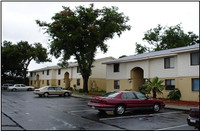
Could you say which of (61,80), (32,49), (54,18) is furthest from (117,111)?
(32,49)

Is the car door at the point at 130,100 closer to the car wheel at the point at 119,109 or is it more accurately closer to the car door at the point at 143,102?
the car door at the point at 143,102

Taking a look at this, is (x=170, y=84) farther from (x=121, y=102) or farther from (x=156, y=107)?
(x=121, y=102)

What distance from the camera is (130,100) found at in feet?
41.8

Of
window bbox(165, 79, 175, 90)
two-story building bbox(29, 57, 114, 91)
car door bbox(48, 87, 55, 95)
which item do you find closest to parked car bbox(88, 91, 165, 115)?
window bbox(165, 79, 175, 90)

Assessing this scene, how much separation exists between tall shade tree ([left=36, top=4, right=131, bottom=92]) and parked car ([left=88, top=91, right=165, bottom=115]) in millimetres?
16451

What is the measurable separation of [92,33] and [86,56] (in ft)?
12.0

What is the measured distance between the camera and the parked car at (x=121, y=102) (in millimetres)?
11883

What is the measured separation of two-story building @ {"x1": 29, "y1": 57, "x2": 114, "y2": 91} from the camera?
40031mm

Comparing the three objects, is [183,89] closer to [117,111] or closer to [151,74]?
[151,74]

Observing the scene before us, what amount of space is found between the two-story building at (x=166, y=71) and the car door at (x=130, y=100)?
29.5 ft

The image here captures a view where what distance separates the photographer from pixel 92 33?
29.3 m

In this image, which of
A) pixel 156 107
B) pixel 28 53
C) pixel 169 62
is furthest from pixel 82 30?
pixel 28 53

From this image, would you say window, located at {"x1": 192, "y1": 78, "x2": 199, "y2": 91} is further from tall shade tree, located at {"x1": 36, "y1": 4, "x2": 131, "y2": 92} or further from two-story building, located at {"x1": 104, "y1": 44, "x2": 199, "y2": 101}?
tall shade tree, located at {"x1": 36, "y1": 4, "x2": 131, "y2": 92}

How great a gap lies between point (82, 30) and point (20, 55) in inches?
1213
